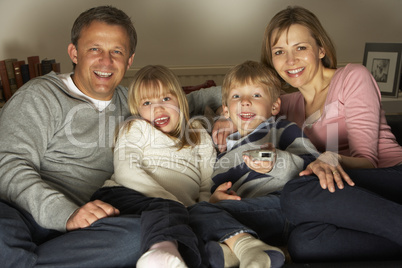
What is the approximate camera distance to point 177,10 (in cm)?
311

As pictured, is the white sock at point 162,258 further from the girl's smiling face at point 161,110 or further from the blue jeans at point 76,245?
the girl's smiling face at point 161,110

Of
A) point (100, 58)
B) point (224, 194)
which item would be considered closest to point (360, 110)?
point (224, 194)

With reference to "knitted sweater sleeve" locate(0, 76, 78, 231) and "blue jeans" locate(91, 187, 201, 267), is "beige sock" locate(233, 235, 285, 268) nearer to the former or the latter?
"blue jeans" locate(91, 187, 201, 267)

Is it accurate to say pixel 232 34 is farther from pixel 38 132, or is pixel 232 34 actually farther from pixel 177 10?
pixel 38 132

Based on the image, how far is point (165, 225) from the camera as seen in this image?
119cm

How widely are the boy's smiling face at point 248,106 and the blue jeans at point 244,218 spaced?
33cm

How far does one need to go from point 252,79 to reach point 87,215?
832mm

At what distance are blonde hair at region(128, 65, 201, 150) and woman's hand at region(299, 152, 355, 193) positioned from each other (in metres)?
0.54

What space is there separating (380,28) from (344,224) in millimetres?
2619

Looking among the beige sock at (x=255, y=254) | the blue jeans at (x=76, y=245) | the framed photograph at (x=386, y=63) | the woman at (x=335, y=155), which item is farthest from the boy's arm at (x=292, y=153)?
the framed photograph at (x=386, y=63)

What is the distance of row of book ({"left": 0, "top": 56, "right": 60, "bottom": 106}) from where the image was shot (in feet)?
9.05

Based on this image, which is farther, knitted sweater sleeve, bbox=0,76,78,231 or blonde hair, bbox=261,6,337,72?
blonde hair, bbox=261,6,337,72

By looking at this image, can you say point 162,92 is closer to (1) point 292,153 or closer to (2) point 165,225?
(1) point 292,153

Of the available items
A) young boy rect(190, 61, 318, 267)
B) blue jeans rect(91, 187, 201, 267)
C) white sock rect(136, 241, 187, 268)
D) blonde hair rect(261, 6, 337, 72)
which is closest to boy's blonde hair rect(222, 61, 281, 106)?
young boy rect(190, 61, 318, 267)
